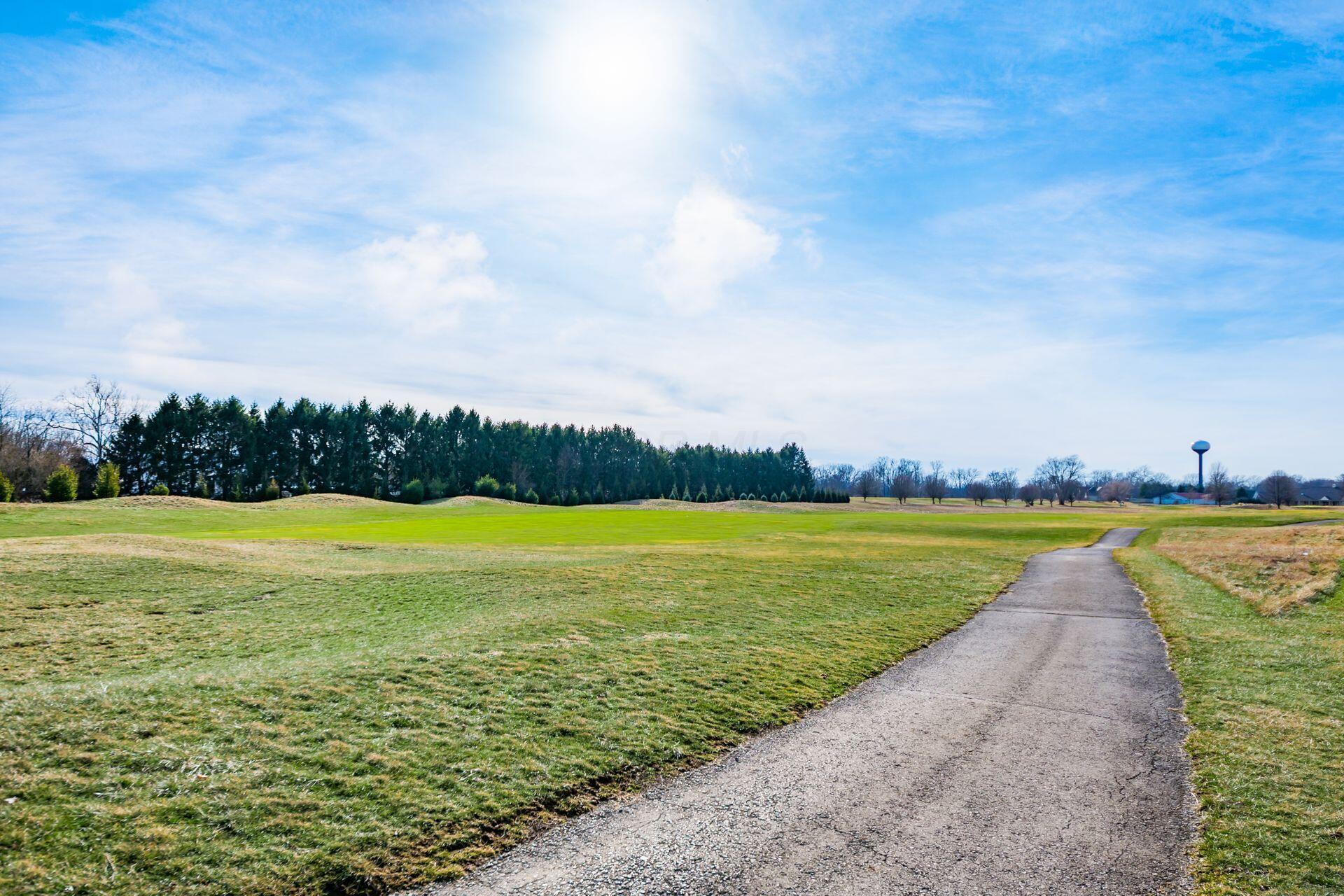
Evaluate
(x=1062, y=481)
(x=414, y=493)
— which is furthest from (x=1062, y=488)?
(x=414, y=493)

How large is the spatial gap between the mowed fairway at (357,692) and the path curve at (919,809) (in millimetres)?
779

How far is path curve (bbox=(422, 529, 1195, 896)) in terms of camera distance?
6.19 meters

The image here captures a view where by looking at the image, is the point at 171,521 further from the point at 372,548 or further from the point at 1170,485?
the point at 1170,485

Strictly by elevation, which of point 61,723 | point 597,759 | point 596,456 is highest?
point 596,456

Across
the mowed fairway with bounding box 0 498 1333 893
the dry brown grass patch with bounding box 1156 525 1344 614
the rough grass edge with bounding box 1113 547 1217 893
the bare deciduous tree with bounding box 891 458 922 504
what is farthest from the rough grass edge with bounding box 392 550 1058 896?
the bare deciduous tree with bounding box 891 458 922 504

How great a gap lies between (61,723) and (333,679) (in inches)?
128

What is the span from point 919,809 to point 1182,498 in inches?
8507

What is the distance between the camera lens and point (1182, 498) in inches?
7003

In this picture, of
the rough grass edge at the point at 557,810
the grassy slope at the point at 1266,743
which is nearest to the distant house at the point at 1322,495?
the grassy slope at the point at 1266,743

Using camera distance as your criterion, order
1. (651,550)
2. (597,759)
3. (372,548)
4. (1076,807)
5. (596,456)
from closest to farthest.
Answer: (1076,807) < (597,759) < (372,548) < (651,550) < (596,456)

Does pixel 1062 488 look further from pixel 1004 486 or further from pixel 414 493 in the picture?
pixel 414 493

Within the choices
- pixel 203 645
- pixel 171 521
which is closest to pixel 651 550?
pixel 203 645

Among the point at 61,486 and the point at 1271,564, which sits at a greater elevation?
the point at 61,486

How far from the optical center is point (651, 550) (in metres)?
33.7
